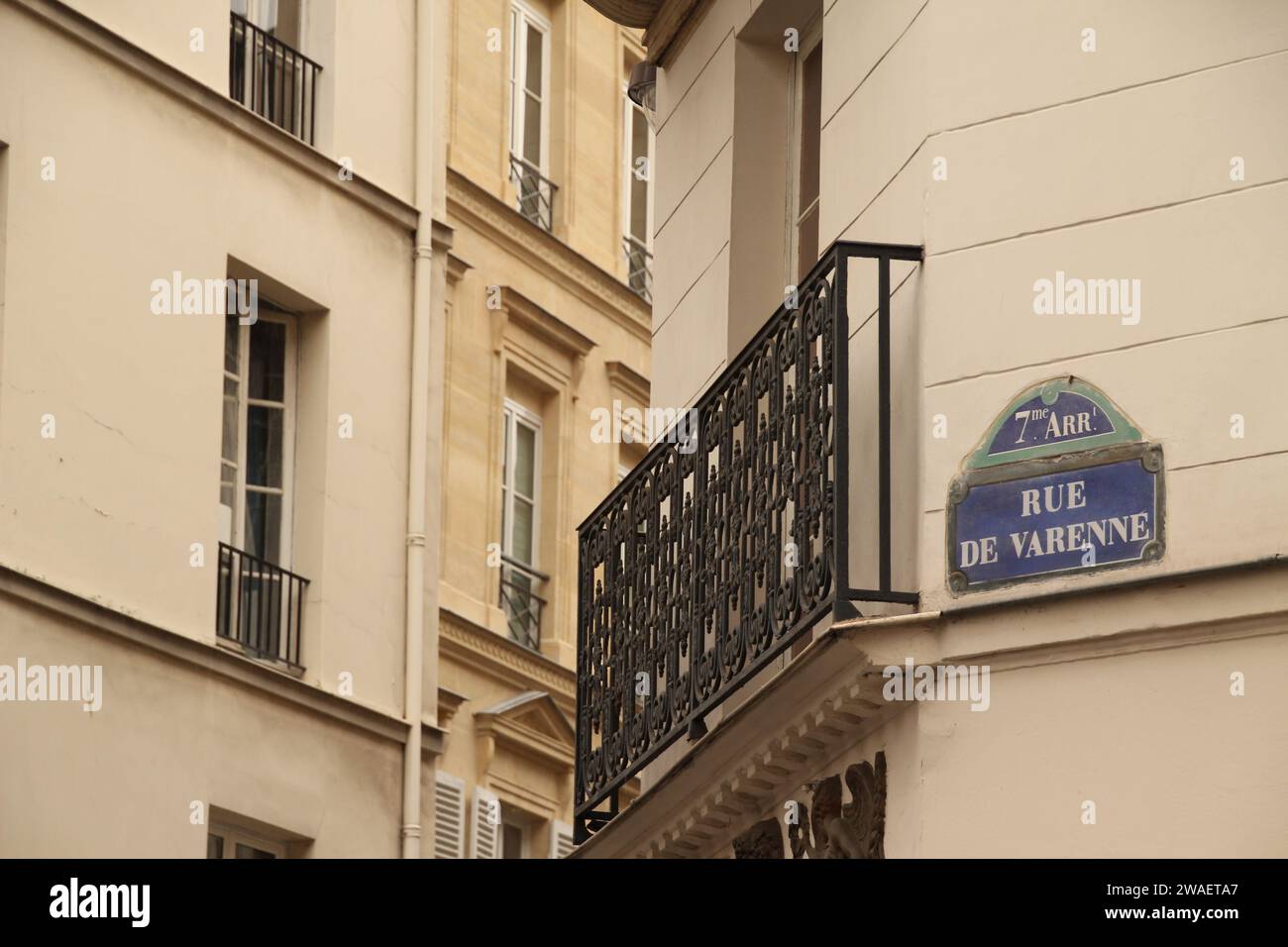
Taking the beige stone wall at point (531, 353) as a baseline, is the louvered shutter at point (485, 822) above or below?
below

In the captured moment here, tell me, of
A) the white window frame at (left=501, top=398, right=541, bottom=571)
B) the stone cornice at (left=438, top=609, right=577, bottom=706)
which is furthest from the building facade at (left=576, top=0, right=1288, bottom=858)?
the white window frame at (left=501, top=398, right=541, bottom=571)

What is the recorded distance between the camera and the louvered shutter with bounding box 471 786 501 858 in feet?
72.6

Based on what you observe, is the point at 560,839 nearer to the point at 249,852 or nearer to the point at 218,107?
the point at 249,852

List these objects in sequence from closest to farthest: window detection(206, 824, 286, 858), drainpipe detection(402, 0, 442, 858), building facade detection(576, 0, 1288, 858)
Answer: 1. building facade detection(576, 0, 1288, 858)
2. window detection(206, 824, 286, 858)
3. drainpipe detection(402, 0, 442, 858)

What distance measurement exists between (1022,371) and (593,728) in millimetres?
3293

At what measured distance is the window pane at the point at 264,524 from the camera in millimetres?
18156

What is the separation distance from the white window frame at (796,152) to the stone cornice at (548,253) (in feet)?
40.3

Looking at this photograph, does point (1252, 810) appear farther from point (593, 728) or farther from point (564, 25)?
point (564, 25)

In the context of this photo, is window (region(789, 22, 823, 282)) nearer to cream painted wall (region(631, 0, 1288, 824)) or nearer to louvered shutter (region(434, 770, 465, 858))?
cream painted wall (region(631, 0, 1288, 824))

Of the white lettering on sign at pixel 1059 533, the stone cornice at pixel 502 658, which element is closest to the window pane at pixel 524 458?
the stone cornice at pixel 502 658

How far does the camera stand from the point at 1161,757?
7914 millimetres

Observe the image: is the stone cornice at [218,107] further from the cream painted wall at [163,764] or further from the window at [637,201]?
the window at [637,201]

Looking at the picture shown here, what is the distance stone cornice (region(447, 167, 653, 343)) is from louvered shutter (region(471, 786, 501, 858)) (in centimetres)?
401

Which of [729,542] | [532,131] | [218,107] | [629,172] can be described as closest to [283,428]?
[218,107]
